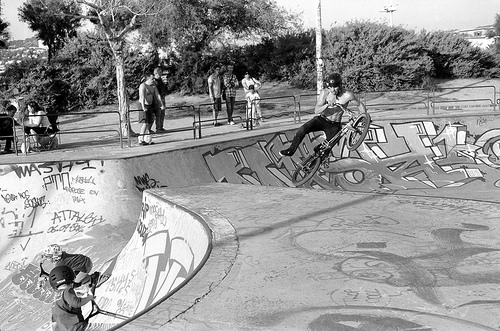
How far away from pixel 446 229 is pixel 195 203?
3273 millimetres

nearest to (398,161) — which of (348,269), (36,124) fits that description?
(36,124)

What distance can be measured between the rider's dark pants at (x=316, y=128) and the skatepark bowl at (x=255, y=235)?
0.88 metres

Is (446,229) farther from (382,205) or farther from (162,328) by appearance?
(162,328)

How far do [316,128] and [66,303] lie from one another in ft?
16.3

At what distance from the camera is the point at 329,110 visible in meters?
8.82

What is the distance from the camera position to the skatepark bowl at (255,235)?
3.79m

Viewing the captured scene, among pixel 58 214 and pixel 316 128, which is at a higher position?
pixel 316 128

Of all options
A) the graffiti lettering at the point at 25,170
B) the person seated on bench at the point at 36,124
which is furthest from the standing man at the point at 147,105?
the graffiti lettering at the point at 25,170

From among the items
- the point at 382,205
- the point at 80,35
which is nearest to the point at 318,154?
the point at 382,205

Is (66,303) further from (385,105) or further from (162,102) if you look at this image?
(385,105)

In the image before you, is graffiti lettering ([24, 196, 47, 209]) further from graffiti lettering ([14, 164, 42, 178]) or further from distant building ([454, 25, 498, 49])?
distant building ([454, 25, 498, 49])

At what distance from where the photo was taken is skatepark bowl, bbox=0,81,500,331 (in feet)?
12.4

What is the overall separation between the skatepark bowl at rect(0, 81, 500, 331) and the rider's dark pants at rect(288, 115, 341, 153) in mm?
885

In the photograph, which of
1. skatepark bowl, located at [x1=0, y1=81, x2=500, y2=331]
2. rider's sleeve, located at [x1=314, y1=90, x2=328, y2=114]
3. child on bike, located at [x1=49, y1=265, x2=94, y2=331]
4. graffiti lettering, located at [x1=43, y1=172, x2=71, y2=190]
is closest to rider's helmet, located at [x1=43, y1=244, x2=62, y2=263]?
skatepark bowl, located at [x1=0, y1=81, x2=500, y2=331]
